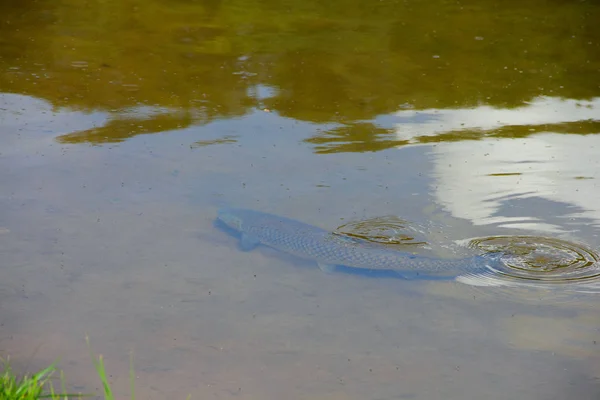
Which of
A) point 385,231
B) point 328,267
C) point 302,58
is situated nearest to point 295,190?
point 385,231

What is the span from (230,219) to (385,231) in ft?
3.32

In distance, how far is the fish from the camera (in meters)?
4.73

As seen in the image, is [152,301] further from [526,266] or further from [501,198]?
[501,198]

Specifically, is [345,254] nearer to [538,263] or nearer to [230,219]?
[230,219]

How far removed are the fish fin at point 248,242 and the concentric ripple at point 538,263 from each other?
129 centimetres

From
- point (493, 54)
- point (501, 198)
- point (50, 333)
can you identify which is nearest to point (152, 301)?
point (50, 333)

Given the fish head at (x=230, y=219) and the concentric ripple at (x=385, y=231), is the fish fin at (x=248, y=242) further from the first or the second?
the concentric ripple at (x=385, y=231)

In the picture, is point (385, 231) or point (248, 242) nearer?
point (248, 242)

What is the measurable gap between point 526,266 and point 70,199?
314cm

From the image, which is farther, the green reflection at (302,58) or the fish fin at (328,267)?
the green reflection at (302,58)

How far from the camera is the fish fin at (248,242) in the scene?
200 inches

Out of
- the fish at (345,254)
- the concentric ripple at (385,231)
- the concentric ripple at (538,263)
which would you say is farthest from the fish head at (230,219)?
the concentric ripple at (538,263)

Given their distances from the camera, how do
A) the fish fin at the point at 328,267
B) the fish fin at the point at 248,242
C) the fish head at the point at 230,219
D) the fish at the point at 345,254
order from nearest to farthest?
1. the fish at the point at 345,254
2. the fish fin at the point at 328,267
3. the fish fin at the point at 248,242
4. the fish head at the point at 230,219

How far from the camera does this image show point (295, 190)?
5914 millimetres
